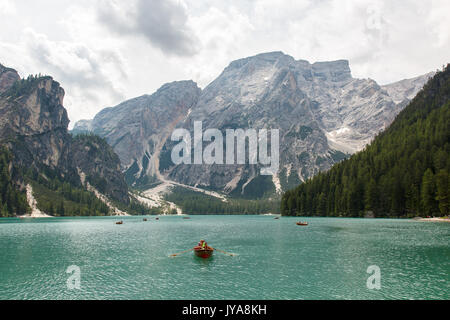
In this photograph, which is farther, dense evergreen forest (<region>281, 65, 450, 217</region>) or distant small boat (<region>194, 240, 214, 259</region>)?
dense evergreen forest (<region>281, 65, 450, 217</region>)

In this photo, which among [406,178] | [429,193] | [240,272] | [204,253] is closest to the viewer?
[240,272]

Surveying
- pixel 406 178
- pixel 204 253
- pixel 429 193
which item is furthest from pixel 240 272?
pixel 406 178

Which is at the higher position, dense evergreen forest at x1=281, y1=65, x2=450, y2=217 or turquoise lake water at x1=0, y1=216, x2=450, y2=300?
dense evergreen forest at x1=281, y1=65, x2=450, y2=217

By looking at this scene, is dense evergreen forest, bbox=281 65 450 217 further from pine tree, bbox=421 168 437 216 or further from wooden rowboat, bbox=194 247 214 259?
wooden rowboat, bbox=194 247 214 259

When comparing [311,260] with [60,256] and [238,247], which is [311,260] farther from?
[60,256]

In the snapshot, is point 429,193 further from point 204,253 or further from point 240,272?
point 240,272

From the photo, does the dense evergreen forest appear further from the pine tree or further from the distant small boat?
the distant small boat

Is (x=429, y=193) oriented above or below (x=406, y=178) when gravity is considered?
below

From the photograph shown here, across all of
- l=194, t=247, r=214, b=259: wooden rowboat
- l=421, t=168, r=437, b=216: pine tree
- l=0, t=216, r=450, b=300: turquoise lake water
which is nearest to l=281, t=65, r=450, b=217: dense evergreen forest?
l=421, t=168, r=437, b=216: pine tree

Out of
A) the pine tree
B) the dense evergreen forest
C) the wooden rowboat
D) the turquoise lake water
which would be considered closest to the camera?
the turquoise lake water

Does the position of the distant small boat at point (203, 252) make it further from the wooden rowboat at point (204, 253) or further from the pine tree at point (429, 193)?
the pine tree at point (429, 193)

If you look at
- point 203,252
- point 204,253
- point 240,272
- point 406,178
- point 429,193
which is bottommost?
point 240,272

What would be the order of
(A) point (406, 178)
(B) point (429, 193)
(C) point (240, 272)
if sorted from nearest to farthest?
1. (C) point (240, 272)
2. (B) point (429, 193)
3. (A) point (406, 178)

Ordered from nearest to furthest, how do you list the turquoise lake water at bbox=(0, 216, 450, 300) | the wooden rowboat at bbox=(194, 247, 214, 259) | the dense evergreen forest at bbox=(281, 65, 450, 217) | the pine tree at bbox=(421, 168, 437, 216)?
the turquoise lake water at bbox=(0, 216, 450, 300), the wooden rowboat at bbox=(194, 247, 214, 259), the pine tree at bbox=(421, 168, 437, 216), the dense evergreen forest at bbox=(281, 65, 450, 217)
